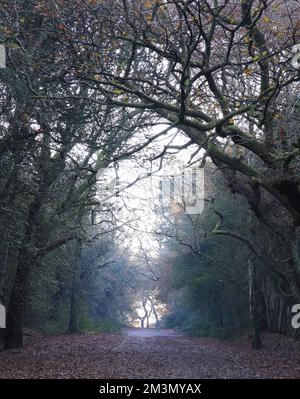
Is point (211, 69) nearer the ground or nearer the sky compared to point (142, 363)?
nearer the sky

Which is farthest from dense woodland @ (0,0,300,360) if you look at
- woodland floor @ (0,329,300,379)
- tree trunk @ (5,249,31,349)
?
woodland floor @ (0,329,300,379)

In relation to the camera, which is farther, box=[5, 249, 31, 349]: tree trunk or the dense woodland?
box=[5, 249, 31, 349]: tree trunk

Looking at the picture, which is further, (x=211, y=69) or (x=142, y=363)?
(x=142, y=363)

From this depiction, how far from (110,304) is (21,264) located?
80.0 feet

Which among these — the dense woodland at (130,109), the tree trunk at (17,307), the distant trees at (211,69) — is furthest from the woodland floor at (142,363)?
the distant trees at (211,69)

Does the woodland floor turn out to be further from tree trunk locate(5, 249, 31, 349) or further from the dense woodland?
the dense woodland

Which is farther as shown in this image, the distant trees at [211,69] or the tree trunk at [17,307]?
the tree trunk at [17,307]

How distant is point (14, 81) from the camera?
9.19 metres

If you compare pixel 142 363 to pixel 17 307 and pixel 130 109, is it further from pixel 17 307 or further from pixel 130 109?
pixel 130 109

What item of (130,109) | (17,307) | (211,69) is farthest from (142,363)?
(211,69)

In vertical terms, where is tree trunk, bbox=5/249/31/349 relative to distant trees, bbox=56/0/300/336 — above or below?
below

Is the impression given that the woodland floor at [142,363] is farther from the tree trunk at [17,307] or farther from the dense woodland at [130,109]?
the dense woodland at [130,109]
